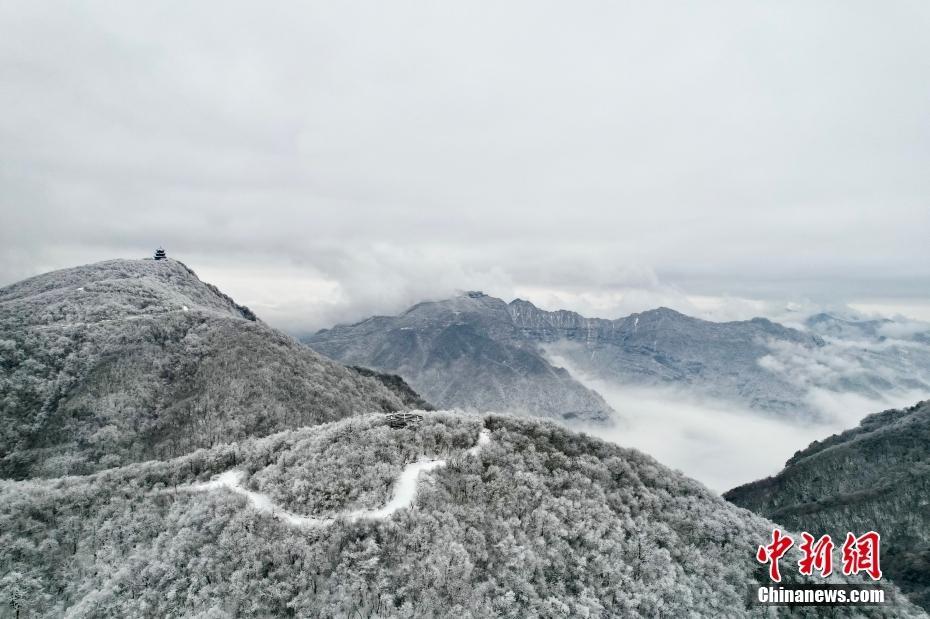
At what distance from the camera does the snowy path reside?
5472 cm

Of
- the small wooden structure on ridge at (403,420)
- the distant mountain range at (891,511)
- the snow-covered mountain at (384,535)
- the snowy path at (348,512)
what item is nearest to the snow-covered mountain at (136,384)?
the snow-covered mountain at (384,535)

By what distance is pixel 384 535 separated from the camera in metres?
51.7

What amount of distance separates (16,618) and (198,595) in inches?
750

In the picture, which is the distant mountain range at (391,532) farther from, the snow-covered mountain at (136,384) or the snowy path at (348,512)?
the snow-covered mountain at (136,384)

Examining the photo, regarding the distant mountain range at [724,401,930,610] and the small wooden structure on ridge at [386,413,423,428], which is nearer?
the small wooden structure on ridge at [386,413,423,428]

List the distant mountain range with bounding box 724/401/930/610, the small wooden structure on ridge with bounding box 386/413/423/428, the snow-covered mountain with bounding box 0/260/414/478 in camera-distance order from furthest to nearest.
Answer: the distant mountain range with bounding box 724/401/930/610
the snow-covered mountain with bounding box 0/260/414/478
the small wooden structure on ridge with bounding box 386/413/423/428

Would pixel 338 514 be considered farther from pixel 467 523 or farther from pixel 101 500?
pixel 101 500

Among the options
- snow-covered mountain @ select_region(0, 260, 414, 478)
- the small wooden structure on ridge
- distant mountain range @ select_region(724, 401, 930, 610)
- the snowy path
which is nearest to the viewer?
the snowy path

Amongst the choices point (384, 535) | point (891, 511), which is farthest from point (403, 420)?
point (891, 511)

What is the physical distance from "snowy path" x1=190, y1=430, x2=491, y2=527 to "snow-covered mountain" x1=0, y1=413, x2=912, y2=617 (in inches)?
12.5

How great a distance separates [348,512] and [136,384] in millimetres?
128016

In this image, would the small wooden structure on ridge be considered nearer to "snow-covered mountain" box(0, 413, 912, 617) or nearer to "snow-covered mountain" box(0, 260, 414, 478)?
"snow-covered mountain" box(0, 413, 912, 617)

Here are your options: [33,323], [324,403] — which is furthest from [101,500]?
[33,323]

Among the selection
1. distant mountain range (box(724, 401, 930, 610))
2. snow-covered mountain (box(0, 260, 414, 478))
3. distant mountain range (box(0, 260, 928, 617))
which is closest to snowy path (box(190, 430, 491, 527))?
distant mountain range (box(0, 260, 928, 617))
